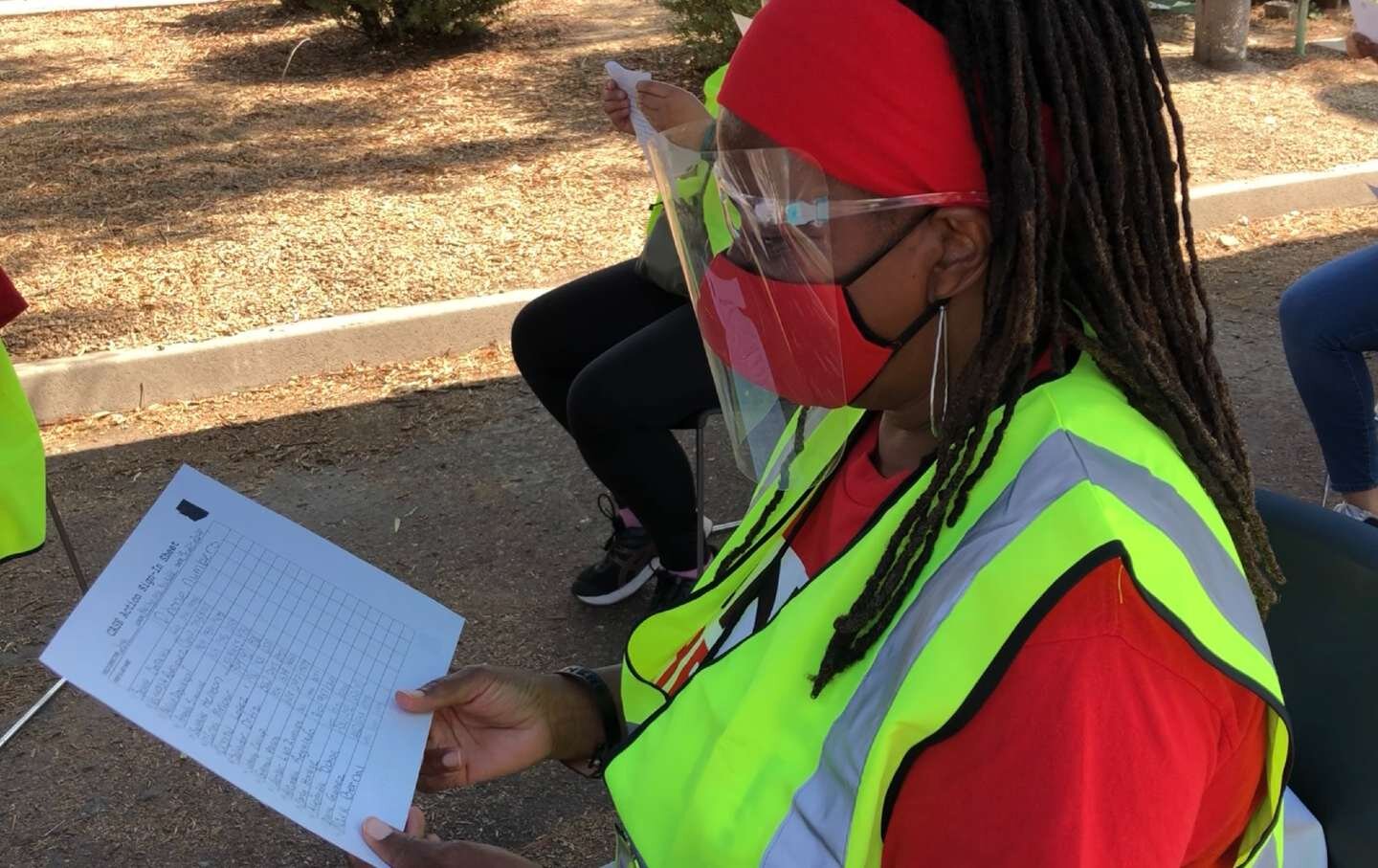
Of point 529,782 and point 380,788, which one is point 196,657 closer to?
point 380,788

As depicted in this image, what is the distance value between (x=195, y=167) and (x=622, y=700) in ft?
19.4

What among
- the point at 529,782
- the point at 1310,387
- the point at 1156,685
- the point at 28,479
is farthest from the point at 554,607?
the point at 1156,685

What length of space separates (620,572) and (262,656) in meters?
2.21

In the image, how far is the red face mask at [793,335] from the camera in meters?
1.38

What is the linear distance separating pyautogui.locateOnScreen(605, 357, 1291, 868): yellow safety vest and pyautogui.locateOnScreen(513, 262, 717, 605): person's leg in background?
5.95ft

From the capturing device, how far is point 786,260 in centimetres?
140

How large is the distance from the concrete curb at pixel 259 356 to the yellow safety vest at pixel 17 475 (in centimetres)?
205

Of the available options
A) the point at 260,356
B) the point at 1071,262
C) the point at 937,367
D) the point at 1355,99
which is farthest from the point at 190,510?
the point at 1355,99

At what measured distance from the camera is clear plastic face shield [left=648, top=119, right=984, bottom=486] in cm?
132

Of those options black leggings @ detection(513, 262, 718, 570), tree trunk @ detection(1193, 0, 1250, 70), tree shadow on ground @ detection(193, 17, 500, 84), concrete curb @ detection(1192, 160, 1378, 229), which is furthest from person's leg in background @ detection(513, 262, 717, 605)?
tree trunk @ detection(1193, 0, 1250, 70)

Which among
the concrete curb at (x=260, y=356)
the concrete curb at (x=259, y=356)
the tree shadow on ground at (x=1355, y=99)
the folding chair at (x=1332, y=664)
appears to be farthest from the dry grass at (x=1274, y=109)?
the folding chair at (x=1332, y=664)

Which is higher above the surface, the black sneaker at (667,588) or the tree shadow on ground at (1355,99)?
the black sneaker at (667,588)

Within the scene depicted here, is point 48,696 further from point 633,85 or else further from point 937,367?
point 937,367

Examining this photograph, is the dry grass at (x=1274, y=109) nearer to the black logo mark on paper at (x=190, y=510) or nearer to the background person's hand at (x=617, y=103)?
the background person's hand at (x=617, y=103)
